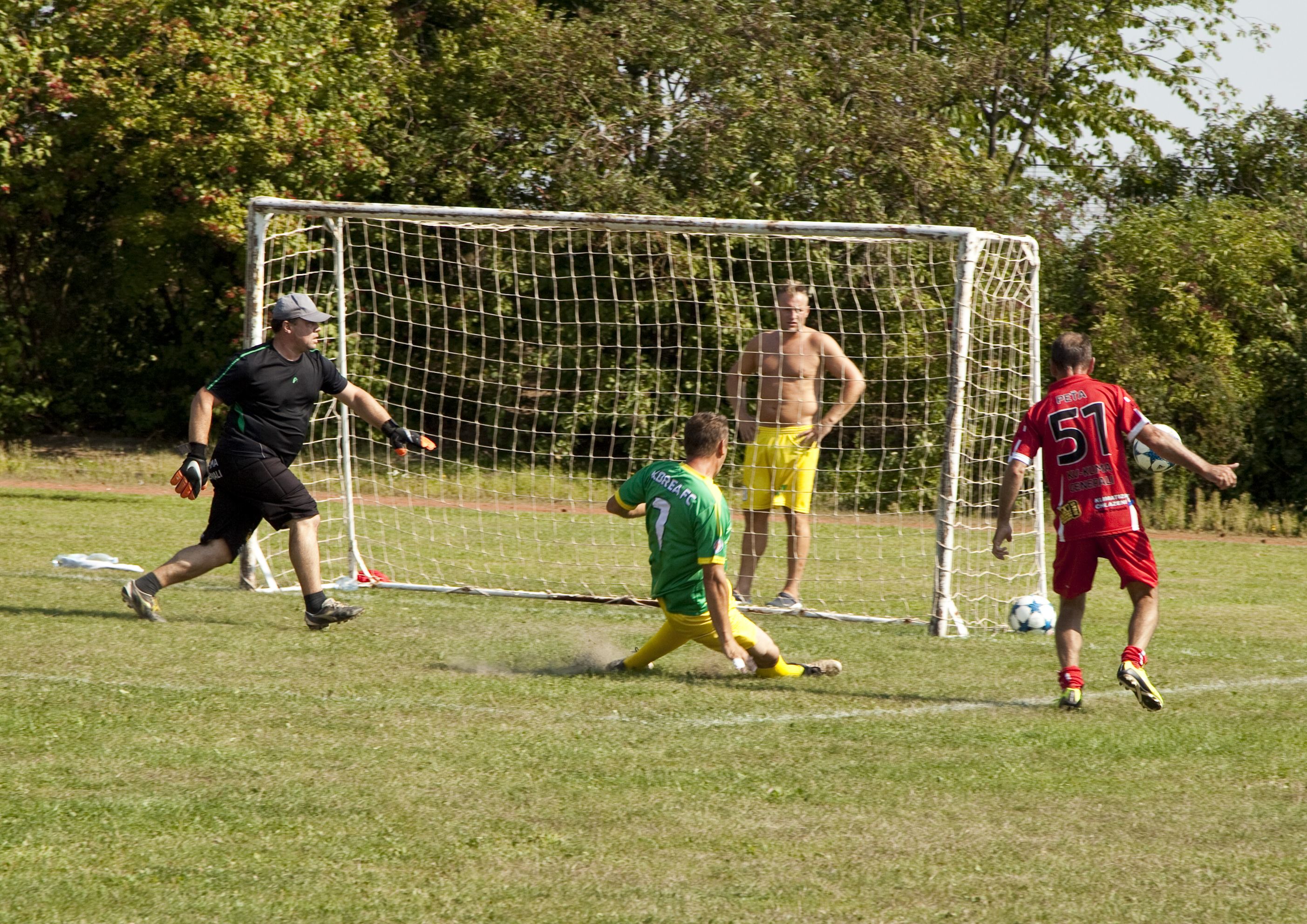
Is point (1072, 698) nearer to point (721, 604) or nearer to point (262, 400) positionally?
Answer: point (721, 604)

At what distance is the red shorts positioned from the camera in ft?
21.7

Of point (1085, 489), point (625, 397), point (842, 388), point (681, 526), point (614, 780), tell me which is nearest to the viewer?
point (614, 780)

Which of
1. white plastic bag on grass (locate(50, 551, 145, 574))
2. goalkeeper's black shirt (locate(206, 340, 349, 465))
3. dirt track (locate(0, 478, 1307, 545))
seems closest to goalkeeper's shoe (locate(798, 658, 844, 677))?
goalkeeper's black shirt (locate(206, 340, 349, 465))

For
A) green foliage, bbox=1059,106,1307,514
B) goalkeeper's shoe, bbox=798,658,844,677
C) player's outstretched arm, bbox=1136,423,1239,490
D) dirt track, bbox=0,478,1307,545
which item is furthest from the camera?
green foliage, bbox=1059,106,1307,514

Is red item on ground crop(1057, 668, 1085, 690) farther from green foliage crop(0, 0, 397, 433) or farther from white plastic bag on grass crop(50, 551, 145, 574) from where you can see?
green foliage crop(0, 0, 397, 433)

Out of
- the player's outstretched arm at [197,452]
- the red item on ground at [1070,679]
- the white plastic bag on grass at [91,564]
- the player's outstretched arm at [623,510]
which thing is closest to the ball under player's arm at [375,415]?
the player's outstretched arm at [197,452]

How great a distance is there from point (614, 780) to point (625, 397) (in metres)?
11.6

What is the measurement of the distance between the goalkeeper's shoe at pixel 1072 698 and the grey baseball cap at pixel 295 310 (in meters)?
4.42

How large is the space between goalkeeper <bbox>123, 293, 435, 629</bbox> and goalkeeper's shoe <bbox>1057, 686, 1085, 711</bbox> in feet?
11.9

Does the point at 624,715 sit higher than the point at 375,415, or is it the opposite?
the point at 375,415

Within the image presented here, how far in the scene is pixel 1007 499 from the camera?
6.73 metres

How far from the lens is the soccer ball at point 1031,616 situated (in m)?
8.85

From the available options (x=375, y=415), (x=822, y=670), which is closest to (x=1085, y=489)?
(x=822, y=670)

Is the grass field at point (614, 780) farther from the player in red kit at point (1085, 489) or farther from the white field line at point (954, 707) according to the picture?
the player in red kit at point (1085, 489)
